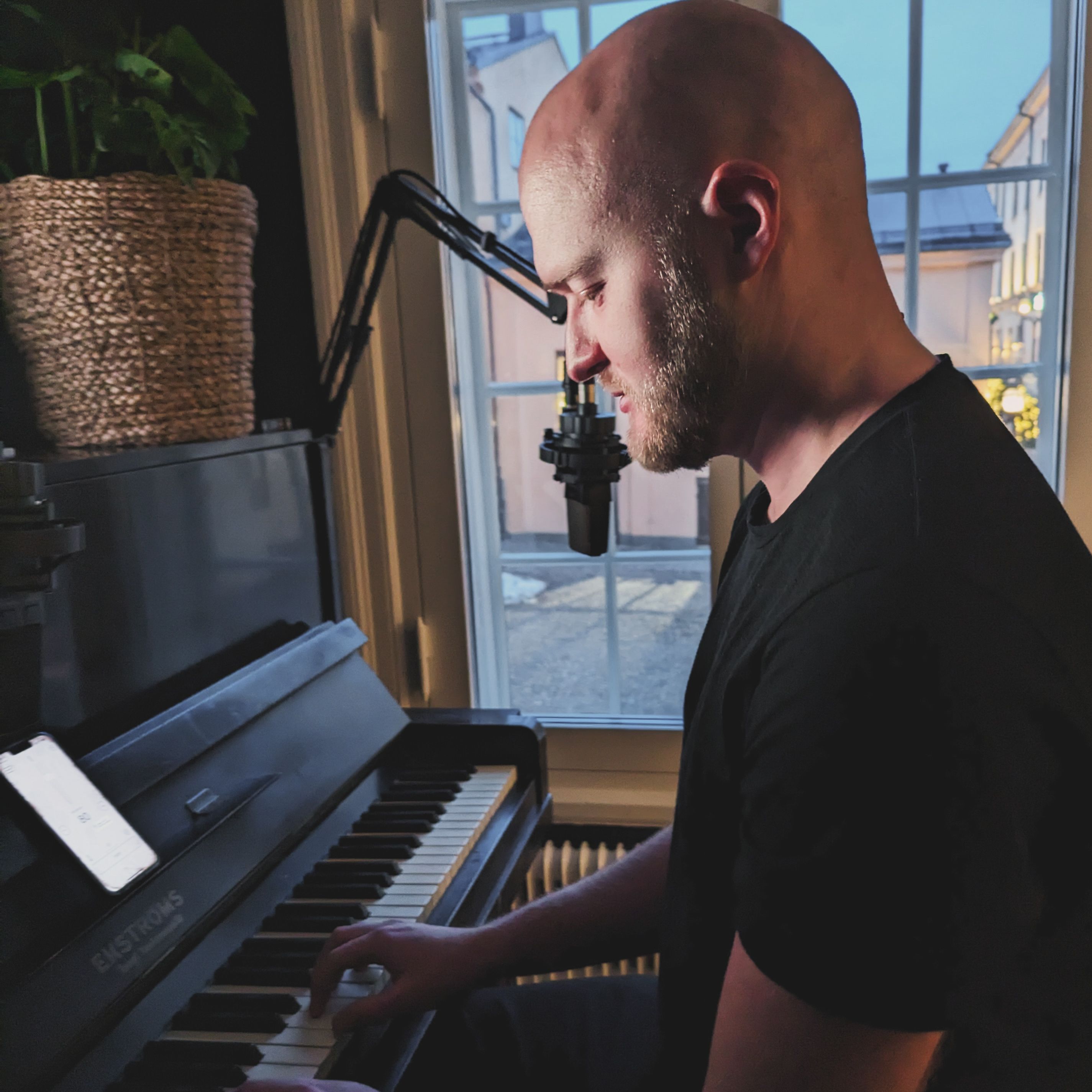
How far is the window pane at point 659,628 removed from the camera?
1.82 m

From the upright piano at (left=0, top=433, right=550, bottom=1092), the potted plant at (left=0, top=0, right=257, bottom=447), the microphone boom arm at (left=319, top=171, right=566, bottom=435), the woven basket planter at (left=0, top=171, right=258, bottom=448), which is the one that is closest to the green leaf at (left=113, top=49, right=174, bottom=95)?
the potted plant at (left=0, top=0, right=257, bottom=447)

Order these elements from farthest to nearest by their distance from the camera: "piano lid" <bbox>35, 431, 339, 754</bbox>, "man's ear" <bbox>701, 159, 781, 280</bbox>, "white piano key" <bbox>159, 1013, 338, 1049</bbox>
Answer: "piano lid" <bbox>35, 431, 339, 754</bbox>
"white piano key" <bbox>159, 1013, 338, 1049</bbox>
"man's ear" <bbox>701, 159, 781, 280</bbox>

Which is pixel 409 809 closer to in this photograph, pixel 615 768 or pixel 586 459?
pixel 586 459

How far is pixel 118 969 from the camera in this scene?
75cm

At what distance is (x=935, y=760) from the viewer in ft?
1.69

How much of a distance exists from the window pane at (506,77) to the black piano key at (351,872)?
120cm

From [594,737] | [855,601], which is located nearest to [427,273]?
[594,737]

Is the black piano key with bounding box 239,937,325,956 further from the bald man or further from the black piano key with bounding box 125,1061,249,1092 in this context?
the black piano key with bounding box 125,1061,249,1092

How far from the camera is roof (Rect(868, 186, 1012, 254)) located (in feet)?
5.24

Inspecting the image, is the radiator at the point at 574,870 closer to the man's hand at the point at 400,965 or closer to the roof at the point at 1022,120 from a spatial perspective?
the man's hand at the point at 400,965

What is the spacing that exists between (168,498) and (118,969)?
494 mm

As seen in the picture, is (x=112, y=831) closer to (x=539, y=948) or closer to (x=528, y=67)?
(x=539, y=948)

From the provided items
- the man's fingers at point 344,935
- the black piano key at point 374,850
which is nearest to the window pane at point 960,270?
the black piano key at point 374,850

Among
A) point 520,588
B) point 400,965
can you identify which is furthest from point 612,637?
point 400,965
